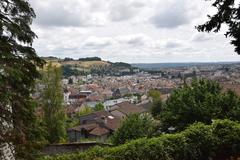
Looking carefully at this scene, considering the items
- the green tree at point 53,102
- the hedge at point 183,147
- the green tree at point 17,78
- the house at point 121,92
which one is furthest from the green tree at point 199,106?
the house at point 121,92

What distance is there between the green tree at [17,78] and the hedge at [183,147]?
199 inches

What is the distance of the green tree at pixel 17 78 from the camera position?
1075 centimetres

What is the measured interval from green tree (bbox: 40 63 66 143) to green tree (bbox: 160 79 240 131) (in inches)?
586

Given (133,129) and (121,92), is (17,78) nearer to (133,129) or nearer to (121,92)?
(133,129)

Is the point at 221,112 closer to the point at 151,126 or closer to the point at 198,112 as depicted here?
the point at 198,112

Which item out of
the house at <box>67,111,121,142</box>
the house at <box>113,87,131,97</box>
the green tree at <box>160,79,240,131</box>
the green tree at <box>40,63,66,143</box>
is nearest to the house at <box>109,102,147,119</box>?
the house at <box>67,111,121,142</box>

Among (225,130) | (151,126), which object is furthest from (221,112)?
(225,130)

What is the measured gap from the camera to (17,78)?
35.6 ft

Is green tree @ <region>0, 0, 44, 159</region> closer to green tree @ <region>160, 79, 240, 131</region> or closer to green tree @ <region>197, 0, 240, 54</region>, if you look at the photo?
green tree @ <region>197, 0, 240, 54</region>

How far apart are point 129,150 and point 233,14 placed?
8751 mm

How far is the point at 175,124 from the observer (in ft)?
105

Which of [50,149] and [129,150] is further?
[50,149]

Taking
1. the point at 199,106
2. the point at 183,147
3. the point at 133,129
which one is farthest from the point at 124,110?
the point at 183,147

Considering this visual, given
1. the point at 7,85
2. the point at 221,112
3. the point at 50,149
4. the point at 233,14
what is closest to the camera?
the point at 233,14
